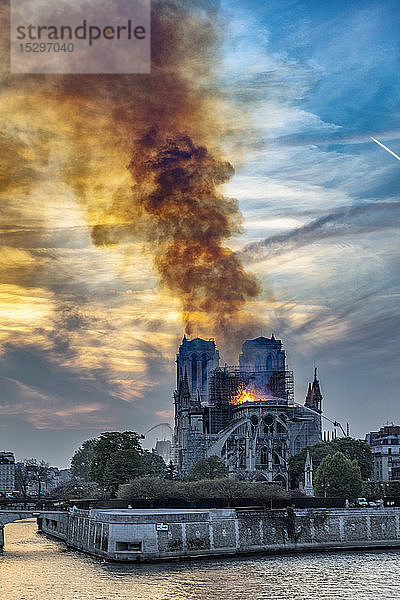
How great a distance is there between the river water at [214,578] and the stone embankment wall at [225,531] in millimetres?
2084

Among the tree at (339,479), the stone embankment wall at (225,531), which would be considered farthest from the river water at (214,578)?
the tree at (339,479)

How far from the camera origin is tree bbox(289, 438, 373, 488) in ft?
543

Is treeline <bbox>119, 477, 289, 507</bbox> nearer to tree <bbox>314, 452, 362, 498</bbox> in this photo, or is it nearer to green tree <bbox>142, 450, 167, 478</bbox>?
tree <bbox>314, 452, 362, 498</bbox>

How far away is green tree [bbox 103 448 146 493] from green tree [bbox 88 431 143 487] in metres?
9.73

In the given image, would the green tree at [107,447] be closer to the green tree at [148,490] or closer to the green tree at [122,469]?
the green tree at [122,469]

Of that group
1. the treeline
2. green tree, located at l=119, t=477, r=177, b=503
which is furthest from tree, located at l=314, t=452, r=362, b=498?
green tree, located at l=119, t=477, r=177, b=503

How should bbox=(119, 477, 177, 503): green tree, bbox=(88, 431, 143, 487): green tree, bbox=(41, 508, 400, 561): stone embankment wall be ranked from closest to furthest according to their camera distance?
bbox=(41, 508, 400, 561): stone embankment wall → bbox=(119, 477, 177, 503): green tree → bbox=(88, 431, 143, 487): green tree

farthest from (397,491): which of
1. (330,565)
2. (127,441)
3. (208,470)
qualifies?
(330,565)

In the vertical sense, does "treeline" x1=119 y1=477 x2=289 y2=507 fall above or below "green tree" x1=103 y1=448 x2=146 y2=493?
below

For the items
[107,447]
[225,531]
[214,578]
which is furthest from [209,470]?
[214,578]

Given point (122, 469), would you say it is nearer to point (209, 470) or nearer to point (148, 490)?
point (209, 470)

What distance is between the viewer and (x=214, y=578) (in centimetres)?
7169

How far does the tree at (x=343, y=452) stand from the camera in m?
166

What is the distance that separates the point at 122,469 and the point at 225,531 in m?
61.6
